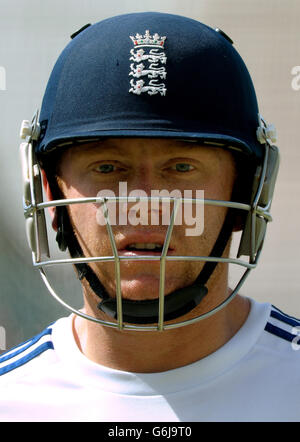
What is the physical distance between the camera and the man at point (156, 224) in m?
1.17

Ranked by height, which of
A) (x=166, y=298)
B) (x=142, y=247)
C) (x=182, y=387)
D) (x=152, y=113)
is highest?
(x=152, y=113)

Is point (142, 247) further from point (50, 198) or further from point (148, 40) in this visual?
point (148, 40)

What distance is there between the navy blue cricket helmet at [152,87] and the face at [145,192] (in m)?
0.04

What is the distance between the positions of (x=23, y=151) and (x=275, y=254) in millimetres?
946

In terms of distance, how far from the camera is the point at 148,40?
125cm

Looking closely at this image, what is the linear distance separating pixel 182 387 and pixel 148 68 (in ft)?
2.19

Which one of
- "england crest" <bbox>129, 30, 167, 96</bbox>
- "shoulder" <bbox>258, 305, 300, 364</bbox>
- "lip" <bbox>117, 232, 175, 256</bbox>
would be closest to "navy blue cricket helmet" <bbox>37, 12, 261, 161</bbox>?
"england crest" <bbox>129, 30, 167, 96</bbox>

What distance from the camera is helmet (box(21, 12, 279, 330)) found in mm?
1188

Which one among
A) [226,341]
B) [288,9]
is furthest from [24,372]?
[288,9]

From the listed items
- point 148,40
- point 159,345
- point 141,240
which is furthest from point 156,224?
point 148,40

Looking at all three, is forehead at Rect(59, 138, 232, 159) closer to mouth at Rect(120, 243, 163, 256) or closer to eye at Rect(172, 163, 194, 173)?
eye at Rect(172, 163, 194, 173)

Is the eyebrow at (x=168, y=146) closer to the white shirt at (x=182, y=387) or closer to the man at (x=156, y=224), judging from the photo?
the man at (x=156, y=224)
